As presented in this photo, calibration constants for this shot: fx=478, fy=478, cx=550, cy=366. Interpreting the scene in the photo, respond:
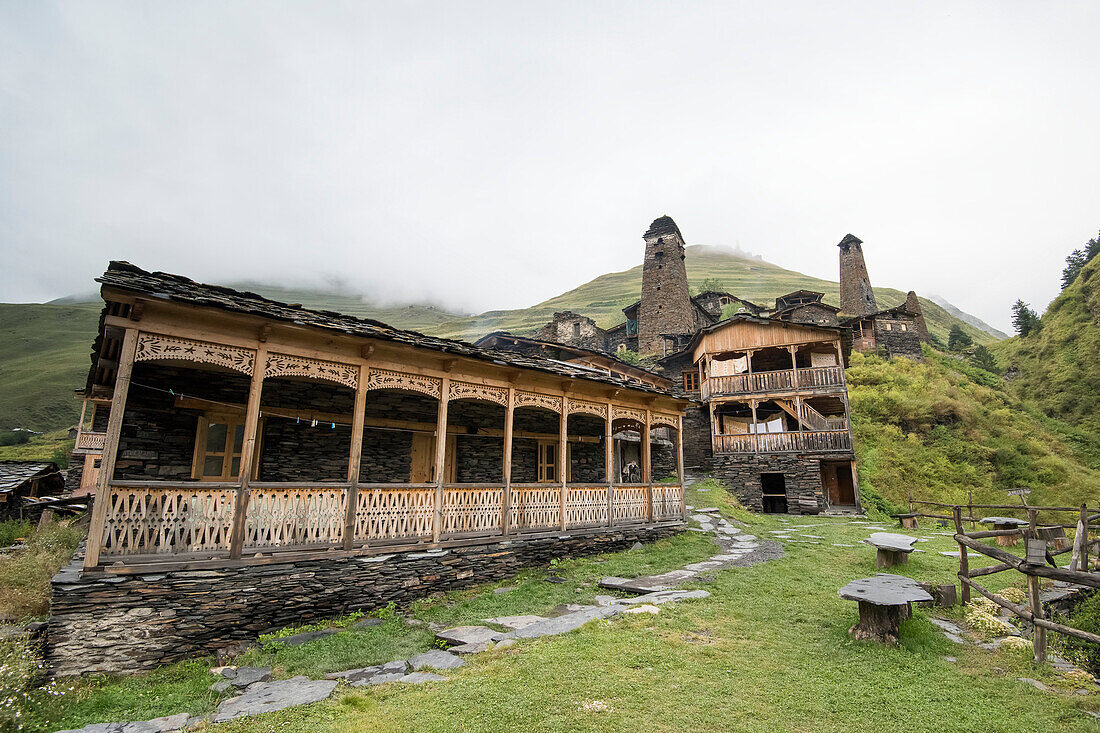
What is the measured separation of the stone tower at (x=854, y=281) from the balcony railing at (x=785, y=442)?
28.2 m

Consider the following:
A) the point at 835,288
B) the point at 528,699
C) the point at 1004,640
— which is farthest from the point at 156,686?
the point at 835,288

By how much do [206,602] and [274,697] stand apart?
2.31 meters

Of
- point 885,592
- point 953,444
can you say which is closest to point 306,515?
point 885,592

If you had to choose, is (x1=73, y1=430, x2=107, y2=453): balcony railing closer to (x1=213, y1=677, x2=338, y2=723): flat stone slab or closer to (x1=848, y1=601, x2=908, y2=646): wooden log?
(x1=213, y1=677, x2=338, y2=723): flat stone slab

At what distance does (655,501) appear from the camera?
1399 cm

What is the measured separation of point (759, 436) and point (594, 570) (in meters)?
15.7

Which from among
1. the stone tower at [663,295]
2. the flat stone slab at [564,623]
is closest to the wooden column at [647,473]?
the flat stone slab at [564,623]

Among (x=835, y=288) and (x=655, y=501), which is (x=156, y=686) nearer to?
(x=655, y=501)

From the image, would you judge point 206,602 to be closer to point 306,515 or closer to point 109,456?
point 306,515

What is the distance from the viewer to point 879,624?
5.70 metres

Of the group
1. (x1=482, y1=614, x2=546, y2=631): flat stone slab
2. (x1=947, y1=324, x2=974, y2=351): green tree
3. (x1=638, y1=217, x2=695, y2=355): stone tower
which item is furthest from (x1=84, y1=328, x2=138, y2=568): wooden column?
(x1=947, y1=324, x2=974, y2=351): green tree

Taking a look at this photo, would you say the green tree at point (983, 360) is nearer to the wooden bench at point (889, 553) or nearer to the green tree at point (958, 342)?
the green tree at point (958, 342)

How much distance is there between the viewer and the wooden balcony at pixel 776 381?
22938 millimetres

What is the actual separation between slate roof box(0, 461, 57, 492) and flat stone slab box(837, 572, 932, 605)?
82.3ft
